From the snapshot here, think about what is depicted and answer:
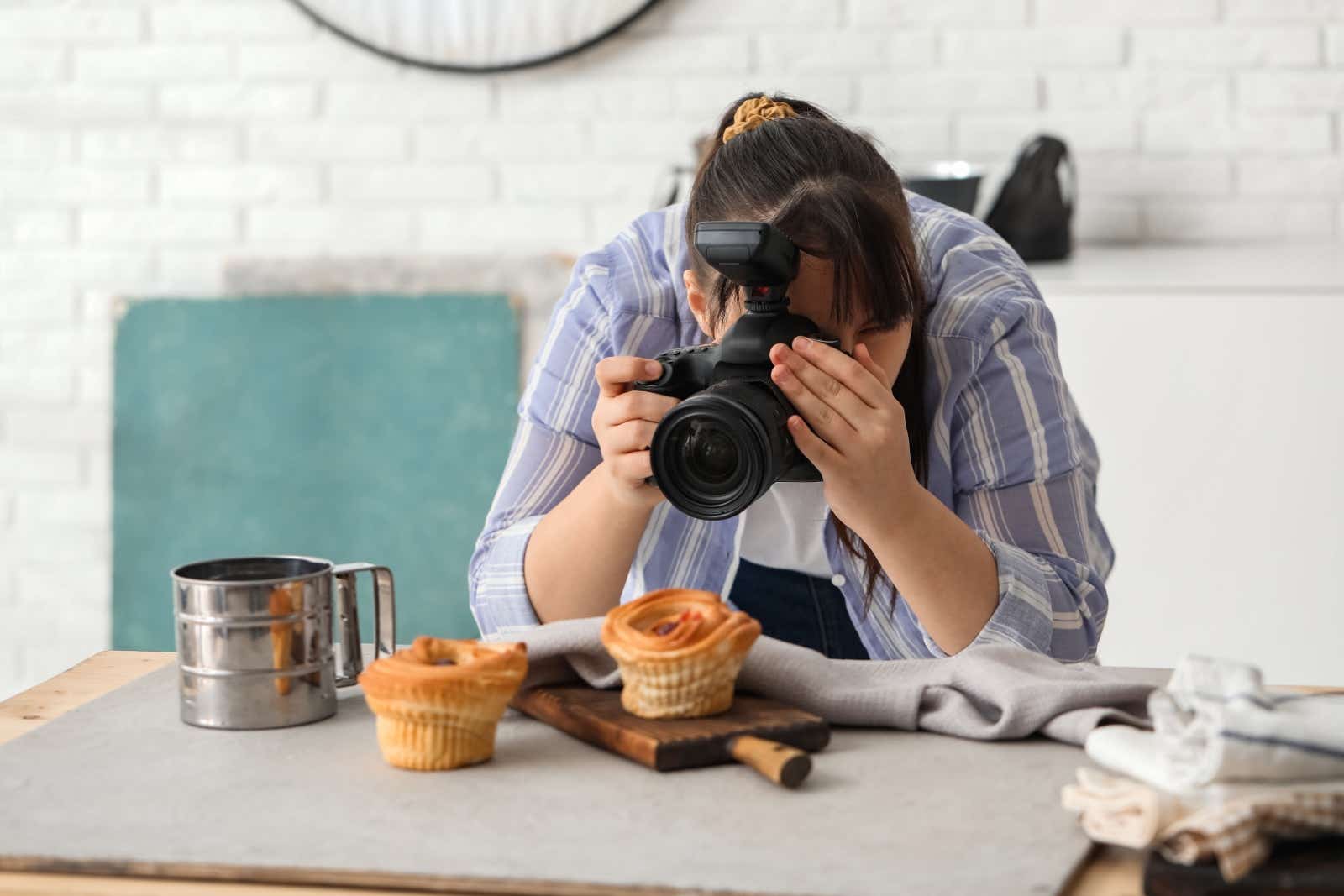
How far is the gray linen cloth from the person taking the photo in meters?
0.87

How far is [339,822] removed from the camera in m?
0.75

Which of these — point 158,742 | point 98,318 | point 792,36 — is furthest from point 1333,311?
point 98,318

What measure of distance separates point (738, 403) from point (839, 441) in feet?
0.40

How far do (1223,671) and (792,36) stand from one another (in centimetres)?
177

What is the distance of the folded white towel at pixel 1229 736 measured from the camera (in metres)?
0.72

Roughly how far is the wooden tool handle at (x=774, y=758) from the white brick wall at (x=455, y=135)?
1658mm

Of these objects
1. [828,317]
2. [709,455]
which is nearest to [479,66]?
[828,317]

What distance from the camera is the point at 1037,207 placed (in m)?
2.15

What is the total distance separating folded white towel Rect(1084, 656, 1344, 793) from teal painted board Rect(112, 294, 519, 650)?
1.78 metres

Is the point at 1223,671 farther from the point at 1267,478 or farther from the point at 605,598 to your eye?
the point at 1267,478

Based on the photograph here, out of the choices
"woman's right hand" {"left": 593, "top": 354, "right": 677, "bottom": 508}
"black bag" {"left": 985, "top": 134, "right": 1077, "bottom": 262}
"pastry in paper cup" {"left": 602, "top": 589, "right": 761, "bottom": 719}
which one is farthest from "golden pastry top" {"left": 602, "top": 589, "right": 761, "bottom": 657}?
"black bag" {"left": 985, "top": 134, "right": 1077, "bottom": 262}

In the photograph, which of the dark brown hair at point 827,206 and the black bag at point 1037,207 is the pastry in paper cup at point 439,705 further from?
the black bag at point 1037,207

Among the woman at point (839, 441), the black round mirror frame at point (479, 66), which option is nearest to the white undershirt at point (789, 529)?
the woman at point (839, 441)

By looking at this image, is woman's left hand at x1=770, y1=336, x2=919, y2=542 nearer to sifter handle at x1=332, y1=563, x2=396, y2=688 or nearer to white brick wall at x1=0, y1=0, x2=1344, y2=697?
sifter handle at x1=332, y1=563, x2=396, y2=688
